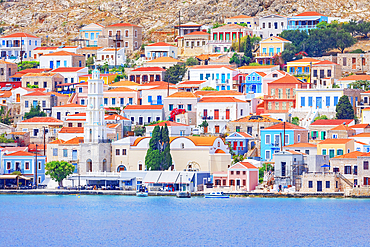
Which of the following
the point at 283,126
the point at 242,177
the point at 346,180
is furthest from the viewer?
the point at 283,126

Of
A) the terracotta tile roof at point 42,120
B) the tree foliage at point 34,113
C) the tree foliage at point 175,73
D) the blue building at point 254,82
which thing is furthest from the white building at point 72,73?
the blue building at point 254,82

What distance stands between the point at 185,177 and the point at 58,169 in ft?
38.9

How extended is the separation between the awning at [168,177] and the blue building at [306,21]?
137 ft

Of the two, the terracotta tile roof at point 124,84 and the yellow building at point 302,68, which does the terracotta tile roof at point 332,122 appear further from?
the terracotta tile roof at point 124,84

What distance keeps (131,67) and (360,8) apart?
3333 centimetres

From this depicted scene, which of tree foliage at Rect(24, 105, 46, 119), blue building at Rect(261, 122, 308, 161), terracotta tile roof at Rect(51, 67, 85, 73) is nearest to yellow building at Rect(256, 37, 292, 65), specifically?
terracotta tile roof at Rect(51, 67, 85, 73)

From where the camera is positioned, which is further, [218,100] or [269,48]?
[269,48]

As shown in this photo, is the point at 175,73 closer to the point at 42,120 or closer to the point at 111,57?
the point at 111,57

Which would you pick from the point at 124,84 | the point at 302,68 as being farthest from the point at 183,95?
the point at 302,68

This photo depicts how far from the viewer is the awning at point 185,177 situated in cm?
8344

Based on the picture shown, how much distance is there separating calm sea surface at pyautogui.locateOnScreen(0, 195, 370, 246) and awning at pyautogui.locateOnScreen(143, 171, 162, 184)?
5.64 ft

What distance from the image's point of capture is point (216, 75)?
4183 inches

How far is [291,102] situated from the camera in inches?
3794

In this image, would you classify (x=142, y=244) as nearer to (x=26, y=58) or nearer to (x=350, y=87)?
(x=350, y=87)
